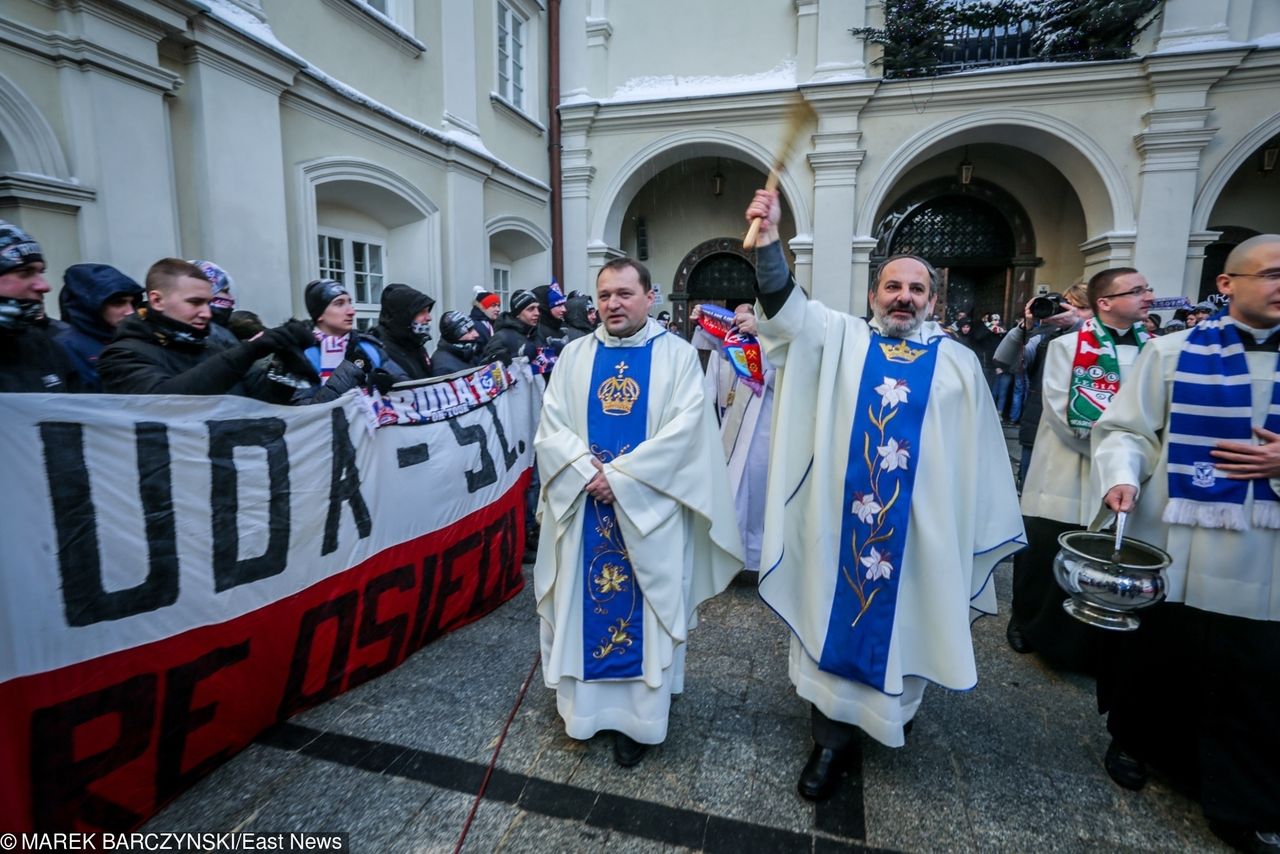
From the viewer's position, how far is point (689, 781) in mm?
2297

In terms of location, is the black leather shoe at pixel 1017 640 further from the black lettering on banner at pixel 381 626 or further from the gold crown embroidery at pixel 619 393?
the black lettering on banner at pixel 381 626

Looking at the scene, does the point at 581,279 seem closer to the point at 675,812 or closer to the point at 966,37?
the point at 966,37

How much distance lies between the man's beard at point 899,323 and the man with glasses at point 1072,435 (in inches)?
50.3

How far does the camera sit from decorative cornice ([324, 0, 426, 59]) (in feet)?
19.8

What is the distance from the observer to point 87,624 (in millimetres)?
1888

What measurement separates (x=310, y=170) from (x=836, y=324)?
18.2 ft

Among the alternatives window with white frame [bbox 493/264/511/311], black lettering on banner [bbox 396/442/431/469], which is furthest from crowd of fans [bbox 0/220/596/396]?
window with white frame [bbox 493/264/511/311]

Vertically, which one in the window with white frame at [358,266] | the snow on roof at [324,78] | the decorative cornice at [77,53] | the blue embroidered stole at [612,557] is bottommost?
the blue embroidered stole at [612,557]

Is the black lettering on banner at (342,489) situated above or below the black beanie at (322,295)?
below

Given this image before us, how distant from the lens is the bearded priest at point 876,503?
217 cm

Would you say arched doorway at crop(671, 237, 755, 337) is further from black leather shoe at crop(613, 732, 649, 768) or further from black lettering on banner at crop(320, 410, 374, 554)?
black leather shoe at crop(613, 732, 649, 768)

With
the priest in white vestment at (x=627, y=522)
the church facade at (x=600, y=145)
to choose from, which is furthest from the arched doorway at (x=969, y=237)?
the priest in white vestment at (x=627, y=522)

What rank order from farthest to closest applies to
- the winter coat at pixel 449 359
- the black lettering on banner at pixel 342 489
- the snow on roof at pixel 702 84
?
the snow on roof at pixel 702 84
the winter coat at pixel 449 359
the black lettering on banner at pixel 342 489

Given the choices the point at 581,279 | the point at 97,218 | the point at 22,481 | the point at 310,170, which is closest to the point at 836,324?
the point at 22,481
